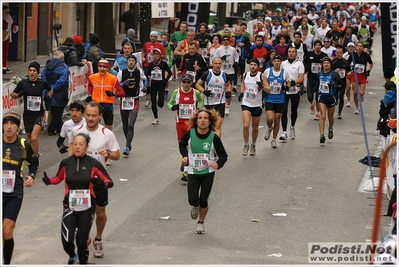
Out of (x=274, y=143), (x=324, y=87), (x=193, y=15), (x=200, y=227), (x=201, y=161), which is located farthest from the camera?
(x=193, y=15)

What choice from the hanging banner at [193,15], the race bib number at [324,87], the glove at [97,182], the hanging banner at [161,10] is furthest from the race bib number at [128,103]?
the hanging banner at [193,15]

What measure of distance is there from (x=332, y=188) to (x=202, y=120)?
402 cm

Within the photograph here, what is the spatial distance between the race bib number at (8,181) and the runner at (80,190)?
1.17 feet

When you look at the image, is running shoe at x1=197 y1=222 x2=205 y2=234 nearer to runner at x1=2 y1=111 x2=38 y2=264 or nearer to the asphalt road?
the asphalt road

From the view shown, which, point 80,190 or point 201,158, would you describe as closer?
point 80,190

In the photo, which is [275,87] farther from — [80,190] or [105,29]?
[105,29]

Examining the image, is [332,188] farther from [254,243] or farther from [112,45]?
[112,45]

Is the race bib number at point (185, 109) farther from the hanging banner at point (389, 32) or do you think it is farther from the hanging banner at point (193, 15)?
the hanging banner at point (193, 15)

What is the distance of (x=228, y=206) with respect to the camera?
1334cm

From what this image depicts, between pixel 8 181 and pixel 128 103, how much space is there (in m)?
6.94

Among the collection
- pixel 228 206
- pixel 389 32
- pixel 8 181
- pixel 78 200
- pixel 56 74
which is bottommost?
pixel 228 206

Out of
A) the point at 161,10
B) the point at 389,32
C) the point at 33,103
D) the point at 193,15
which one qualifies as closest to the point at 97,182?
the point at 33,103

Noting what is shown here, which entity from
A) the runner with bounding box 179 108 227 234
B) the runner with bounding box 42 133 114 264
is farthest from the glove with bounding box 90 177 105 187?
the runner with bounding box 179 108 227 234

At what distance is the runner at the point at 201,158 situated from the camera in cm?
1152
